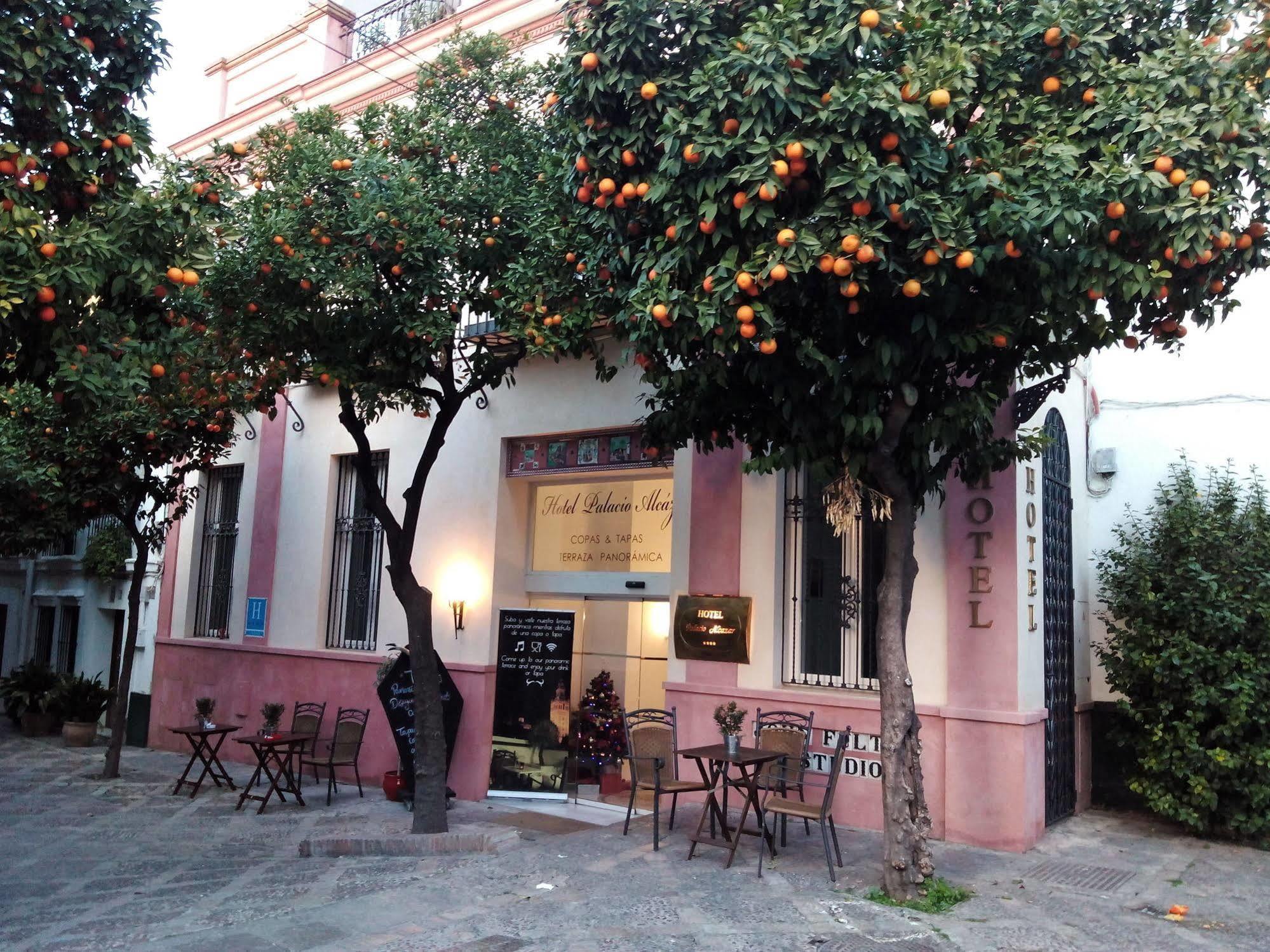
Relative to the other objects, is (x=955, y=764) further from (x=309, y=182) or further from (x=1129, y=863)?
(x=309, y=182)

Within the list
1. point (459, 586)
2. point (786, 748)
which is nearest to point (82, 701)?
point (459, 586)

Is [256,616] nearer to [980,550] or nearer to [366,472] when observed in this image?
[366,472]

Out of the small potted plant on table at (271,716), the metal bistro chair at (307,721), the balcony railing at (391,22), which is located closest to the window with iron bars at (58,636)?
the metal bistro chair at (307,721)

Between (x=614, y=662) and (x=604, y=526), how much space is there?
58.3 inches

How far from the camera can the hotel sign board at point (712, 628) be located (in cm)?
938

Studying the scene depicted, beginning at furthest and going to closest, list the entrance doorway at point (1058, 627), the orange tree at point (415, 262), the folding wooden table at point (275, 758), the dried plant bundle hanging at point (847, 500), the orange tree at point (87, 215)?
1. the folding wooden table at point (275, 758)
2. the entrance doorway at point (1058, 627)
3. the orange tree at point (415, 262)
4. the dried plant bundle hanging at point (847, 500)
5. the orange tree at point (87, 215)

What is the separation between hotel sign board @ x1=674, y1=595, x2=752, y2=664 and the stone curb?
2431 millimetres

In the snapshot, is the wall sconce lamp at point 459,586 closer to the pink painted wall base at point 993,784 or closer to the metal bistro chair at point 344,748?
the metal bistro chair at point 344,748

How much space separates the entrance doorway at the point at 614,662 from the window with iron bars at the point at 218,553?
19.3 feet

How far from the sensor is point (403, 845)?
8.42 metres

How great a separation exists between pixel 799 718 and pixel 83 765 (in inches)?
404

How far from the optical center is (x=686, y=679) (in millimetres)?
9711

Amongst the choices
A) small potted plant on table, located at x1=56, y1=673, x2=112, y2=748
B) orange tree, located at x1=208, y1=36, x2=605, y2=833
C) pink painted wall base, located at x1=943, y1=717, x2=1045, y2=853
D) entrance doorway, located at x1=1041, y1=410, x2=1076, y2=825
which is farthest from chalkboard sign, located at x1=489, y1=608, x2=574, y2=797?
small potted plant on table, located at x1=56, y1=673, x2=112, y2=748

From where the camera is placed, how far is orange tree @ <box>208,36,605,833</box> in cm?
853
